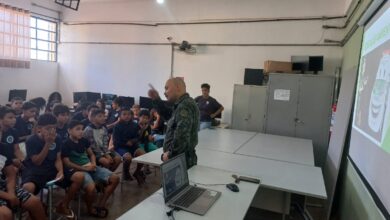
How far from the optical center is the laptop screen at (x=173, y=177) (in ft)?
5.60

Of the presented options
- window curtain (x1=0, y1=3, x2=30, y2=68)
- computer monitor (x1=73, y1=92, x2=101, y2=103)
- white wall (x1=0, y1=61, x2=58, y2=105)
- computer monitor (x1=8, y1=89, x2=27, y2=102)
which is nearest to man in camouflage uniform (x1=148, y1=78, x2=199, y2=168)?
computer monitor (x1=73, y1=92, x2=101, y2=103)

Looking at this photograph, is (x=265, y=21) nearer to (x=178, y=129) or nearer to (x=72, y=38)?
(x=178, y=129)

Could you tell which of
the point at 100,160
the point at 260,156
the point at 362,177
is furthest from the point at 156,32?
the point at 362,177

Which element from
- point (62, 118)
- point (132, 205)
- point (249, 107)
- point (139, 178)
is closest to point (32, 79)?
point (62, 118)

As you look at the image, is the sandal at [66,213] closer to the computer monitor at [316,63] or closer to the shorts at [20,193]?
the shorts at [20,193]

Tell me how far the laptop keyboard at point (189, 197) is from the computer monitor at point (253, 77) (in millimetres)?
4196

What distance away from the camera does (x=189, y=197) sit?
71.4 inches

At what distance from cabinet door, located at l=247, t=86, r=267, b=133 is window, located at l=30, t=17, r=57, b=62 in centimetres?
596

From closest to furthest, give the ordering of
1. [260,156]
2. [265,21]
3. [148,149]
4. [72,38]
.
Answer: [260,156]
[148,149]
[265,21]
[72,38]

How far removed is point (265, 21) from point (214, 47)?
127 centimetres

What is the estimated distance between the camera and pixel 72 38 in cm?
797

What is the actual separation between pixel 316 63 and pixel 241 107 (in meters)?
1.65

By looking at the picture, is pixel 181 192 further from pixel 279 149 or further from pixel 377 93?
pixel 279 149

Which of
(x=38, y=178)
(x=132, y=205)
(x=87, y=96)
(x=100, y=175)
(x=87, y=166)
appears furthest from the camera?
(x=87, y=96)
